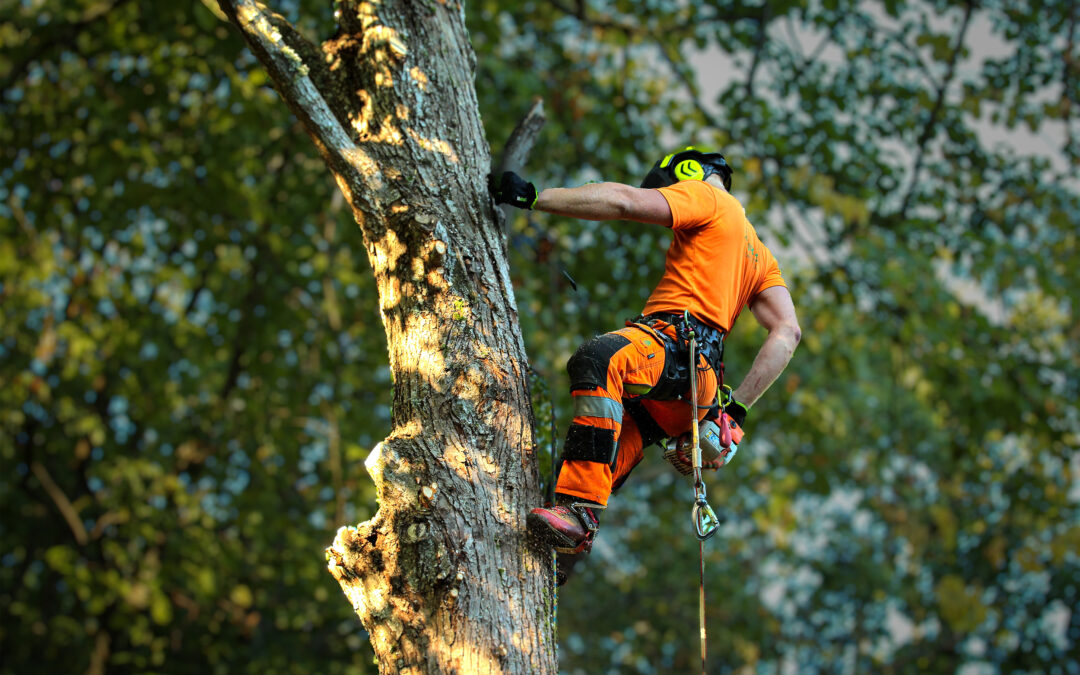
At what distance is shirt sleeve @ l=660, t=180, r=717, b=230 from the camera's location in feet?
9.68

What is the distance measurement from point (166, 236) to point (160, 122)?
1.70 m

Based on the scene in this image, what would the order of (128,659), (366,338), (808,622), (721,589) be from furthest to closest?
(808,622)
(721,589)
(128,659)
(366,338)

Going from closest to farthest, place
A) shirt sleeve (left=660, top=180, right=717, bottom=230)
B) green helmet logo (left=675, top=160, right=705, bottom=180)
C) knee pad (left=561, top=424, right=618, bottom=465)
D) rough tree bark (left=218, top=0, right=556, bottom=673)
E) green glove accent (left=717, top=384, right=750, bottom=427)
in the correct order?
1. rough tree bark (left=218, top=0, right=556, bottom=673)
2. knee pad (left=561, top=424, right=618, bottom=465)
3. shirt sleeve (left=660, top=180, right=717, bottom=230)
4. green helmet logo (left=675, top=160, right=705, bottom=180)
5. green glove accent (left=717, top=384, right=750, bottom=427)

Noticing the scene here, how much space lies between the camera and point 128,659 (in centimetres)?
946

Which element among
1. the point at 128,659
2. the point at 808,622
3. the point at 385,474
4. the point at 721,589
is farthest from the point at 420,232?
the point at 808,622

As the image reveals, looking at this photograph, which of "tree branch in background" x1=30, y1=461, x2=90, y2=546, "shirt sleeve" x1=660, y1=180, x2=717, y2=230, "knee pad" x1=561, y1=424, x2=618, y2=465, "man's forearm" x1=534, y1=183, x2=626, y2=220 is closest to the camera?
"knee pad" x1=561, y1=424, x2=618, y2=465

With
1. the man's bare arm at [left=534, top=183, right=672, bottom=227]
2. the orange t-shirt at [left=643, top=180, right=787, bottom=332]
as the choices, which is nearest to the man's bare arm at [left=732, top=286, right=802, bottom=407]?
the orange t-shirt at [left=643, top=180, right=787, bottom=332]

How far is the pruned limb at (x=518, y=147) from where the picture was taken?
3025 millimetres

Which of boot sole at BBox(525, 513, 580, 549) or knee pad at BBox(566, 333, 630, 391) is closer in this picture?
boot sole at BBox(525, 513, 580, 549)

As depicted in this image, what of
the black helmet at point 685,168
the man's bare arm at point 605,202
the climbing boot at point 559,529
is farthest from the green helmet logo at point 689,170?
the climbing boot at point 559,529

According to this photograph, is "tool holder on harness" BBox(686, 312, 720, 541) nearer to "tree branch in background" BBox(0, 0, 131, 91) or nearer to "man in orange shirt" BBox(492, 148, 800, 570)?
"man in orange shirt" BBox(492, 148, 800, 570)

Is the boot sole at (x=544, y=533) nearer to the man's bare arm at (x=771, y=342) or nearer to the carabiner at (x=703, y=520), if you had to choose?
the carabiner at (x=703, y=520)

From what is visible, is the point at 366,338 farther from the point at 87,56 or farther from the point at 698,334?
the point at 698,334

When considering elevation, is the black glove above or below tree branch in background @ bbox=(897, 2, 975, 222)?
below
